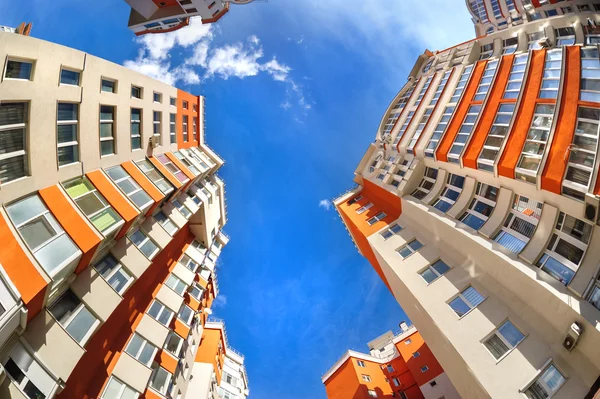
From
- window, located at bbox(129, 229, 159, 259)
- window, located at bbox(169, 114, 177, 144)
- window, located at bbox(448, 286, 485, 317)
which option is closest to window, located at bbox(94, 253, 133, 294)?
window, located at bbox(129, 229, 159, 259)

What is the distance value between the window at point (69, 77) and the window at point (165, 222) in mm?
9262

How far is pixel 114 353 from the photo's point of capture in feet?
45.7

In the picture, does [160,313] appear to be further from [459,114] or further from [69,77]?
[459,114]

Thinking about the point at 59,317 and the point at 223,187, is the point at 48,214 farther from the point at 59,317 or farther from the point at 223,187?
the point at 223,187

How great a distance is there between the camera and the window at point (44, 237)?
872 cm

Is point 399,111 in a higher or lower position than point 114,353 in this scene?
higher

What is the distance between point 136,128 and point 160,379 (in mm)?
17196

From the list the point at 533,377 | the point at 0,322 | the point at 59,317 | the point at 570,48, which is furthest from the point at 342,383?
the point at 570,48

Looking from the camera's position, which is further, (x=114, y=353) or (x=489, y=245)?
(x=489, y=245)

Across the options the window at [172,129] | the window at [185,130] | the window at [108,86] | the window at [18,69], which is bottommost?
the window at [18,69]

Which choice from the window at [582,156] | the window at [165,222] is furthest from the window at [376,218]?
the window at [165,222]

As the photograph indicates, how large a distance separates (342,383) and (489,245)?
30.3 m

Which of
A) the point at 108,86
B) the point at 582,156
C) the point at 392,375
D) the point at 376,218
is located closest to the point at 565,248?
the point at 582,156

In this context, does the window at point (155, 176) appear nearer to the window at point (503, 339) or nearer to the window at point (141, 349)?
the window at point (141, 349)
